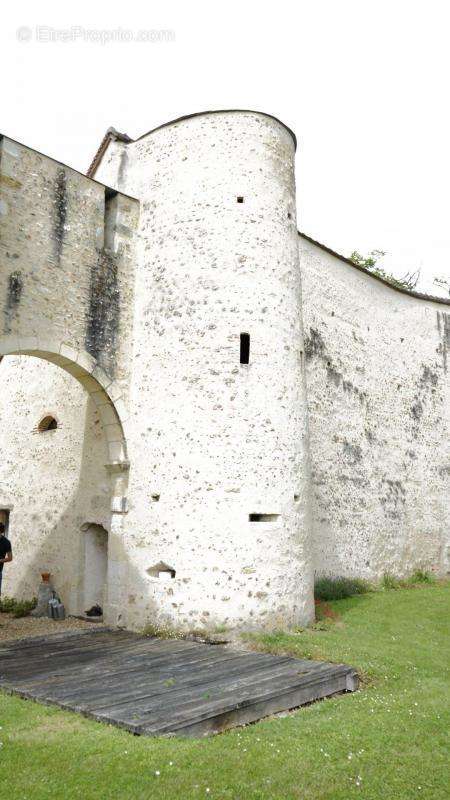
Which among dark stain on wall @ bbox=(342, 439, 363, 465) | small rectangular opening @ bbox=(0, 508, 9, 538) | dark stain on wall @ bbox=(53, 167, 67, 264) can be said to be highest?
dark stain on wall @ bbox=(53, 167, 67, 264)

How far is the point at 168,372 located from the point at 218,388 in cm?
85

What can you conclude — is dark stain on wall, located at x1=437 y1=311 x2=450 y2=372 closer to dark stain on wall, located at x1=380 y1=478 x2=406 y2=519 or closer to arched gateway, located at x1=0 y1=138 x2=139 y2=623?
dark stain on wall, located at x1=380 y1=478 x2=406 y2=519

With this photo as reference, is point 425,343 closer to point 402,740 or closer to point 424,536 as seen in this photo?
point 424,536

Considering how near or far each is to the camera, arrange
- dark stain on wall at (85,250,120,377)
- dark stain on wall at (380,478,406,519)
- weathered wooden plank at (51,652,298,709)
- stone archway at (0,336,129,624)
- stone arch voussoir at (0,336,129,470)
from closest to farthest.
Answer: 1. weathered wooden plank at (51,652,298,709)
2. stone arch voussoir at (0,336,129,470)
3. stone archway at (0,336,129,624)
4. dark stain on wall at (85,250,120,377)
5. dark stain on wall at (380,478,406,519)

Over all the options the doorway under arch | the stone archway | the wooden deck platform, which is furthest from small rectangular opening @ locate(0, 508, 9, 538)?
the wooden deck platform

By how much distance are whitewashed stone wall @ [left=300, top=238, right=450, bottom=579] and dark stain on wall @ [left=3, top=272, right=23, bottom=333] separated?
6.46 m

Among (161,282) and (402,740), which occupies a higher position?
(161,282)

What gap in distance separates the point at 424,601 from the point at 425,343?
25.5 feet

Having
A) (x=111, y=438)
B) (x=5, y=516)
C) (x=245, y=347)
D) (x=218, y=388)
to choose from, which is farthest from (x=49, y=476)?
(x=245, y=347)

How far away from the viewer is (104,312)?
943 cm

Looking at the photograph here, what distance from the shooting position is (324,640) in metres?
7.94

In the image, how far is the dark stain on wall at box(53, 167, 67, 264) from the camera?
9.00 metres

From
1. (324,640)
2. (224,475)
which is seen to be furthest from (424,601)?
(224,475)

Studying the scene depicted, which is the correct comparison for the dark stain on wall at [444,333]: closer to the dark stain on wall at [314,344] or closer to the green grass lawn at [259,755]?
the dark stain on wall at [314,344]
